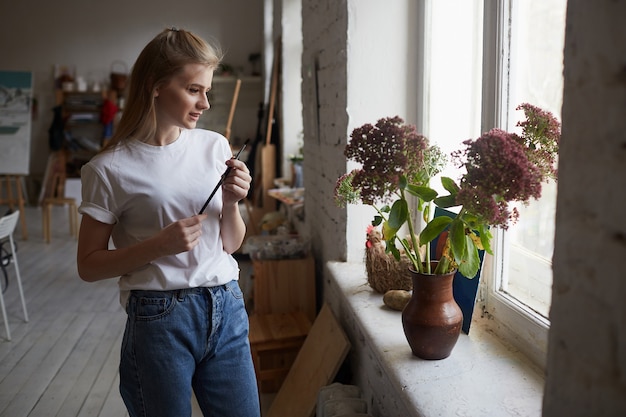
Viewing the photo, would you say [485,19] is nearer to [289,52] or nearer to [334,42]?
[334,42]

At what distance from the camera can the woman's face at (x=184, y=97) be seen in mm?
1459

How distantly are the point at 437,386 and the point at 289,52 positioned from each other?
4666mm

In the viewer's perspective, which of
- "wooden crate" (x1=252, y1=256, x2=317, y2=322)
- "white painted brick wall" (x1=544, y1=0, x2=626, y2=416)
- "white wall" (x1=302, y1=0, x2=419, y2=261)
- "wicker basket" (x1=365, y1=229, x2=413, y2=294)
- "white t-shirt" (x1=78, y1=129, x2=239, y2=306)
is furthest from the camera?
"wooden crate" (x1=252, y1=256, x2=317, y2=322)

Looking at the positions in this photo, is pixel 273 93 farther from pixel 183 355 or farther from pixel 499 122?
pixel 183 355

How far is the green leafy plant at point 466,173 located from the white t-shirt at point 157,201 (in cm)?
42

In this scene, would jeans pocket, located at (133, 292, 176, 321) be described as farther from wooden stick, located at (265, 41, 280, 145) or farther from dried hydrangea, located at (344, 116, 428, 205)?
wooden stick, located at (265, 41, 280, 145)

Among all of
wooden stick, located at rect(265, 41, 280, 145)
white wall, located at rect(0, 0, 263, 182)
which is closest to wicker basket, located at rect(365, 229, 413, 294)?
wooden stick, located at rect(265, 41, 280, 145)

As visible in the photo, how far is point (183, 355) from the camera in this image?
57.1 inches

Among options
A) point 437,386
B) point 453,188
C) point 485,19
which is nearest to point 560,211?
point 453,188

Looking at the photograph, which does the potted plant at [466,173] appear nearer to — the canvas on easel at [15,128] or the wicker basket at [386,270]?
the wicker basket at [386,270]

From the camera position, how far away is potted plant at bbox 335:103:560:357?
3.81 ft

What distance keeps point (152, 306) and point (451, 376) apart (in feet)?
2.51

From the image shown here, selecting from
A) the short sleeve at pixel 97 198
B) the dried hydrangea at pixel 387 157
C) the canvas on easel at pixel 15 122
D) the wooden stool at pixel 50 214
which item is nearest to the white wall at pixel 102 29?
the canvas on easel at pixel 15 122

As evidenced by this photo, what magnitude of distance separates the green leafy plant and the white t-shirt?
0.42 metres
